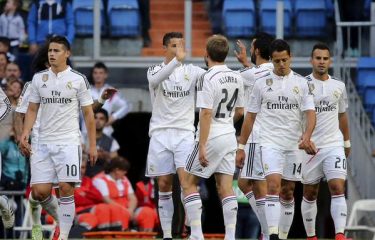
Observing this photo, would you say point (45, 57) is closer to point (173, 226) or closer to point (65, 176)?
point (65, 176)

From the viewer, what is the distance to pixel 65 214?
19.0 m

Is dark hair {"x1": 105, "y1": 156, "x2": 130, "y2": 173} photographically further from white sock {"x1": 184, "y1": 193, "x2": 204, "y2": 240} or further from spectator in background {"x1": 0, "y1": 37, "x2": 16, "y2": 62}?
white sock {"x1": 184, "y1": 193, "x2": 204, "y2": 240}

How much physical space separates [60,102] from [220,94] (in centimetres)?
191

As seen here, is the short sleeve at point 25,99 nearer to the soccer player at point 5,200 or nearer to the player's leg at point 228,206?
the soccer player at point 5,200

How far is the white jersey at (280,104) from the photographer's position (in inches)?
762

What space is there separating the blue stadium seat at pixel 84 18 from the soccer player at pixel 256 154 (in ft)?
19.6

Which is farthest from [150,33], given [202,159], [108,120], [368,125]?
[202,159]

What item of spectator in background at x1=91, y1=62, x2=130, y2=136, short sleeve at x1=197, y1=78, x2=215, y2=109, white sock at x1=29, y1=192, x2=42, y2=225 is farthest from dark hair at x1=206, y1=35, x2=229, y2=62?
spectator in background at x1=91, y1=62, x2=130, y2=136

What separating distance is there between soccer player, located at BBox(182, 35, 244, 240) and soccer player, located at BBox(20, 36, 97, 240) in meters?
1.24

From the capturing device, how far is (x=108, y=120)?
81.7 feet

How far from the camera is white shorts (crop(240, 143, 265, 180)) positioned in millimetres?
19781

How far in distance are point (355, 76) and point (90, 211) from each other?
4.95m

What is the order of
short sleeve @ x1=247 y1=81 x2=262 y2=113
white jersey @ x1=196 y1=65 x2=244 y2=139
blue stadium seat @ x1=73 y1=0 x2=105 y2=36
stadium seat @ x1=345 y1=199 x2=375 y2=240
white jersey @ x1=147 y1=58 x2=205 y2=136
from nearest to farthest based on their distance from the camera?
1. white jersey @ x1=196 y1=65 x2=244 y2=139
2. short sleeve @ x1=247 y1=81 x2=262 y2=113
3. white jersey @ x1=147 y1=58 x2=205 y2=136
4. stadium seat @ x1=345 y1=199 x2=375 y2=240
5. blue stadium seat @ x1=73 y1=0 x2=105 y2=36

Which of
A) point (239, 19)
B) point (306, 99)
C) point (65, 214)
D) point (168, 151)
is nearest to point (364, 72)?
point (239, 19)
